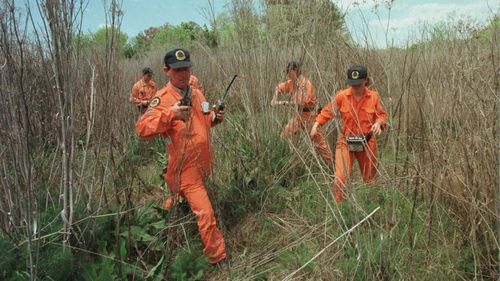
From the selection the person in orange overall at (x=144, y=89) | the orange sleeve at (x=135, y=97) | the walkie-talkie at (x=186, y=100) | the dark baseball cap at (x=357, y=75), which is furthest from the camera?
the person in orange overall at (x=144, y=89)

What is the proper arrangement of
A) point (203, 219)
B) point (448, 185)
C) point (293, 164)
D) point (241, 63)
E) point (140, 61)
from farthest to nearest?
point (140, 61) → point (241, 63) → point (293, 164) → point (203, 219) → point (448, 185)

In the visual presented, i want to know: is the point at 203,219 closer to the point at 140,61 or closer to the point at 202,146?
the point at 202,146

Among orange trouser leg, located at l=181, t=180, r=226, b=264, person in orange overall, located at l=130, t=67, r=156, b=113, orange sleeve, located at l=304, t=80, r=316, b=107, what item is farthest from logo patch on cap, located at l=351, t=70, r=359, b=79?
person in orange overall, located at l=130, t=67, r=156, b=113

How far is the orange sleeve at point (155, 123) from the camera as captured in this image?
3057mm

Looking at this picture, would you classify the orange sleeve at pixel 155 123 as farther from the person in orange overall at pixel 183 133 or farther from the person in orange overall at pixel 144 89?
the person in orange overall at pixel 144 89

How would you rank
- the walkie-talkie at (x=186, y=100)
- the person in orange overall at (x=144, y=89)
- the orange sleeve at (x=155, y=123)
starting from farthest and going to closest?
the person in orange overall at (x=144, y=89), the walkie-talkie at (x=186, y=100), the orange sleeve at (x=155, y=123)

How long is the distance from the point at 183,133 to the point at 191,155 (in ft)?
0.75

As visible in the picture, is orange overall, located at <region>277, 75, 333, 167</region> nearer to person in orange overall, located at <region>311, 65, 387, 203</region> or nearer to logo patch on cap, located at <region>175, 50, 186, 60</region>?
person in orange overall, located at <region>311, 65, 387, 203</region>

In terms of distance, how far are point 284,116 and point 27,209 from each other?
267cm

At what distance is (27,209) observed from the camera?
2.25 m

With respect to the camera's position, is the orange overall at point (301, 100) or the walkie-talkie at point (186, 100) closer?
the walkie-talkie at point (186, 100)

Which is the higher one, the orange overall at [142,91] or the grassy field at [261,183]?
the orange overall at [142,91]

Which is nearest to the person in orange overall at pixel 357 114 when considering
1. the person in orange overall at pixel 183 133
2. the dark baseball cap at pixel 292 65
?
the dark baseball cap at pixel 292 65

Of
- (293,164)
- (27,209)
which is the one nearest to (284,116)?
(293,164)
